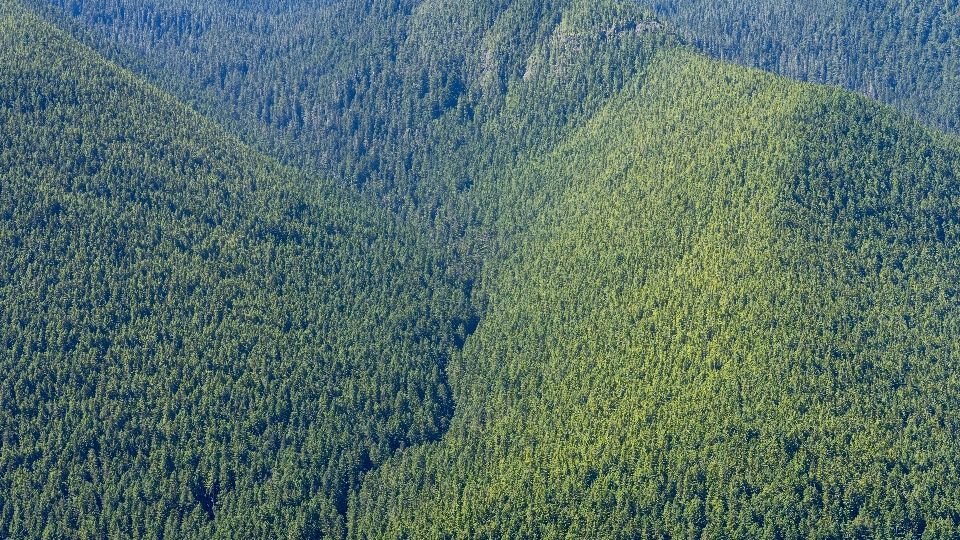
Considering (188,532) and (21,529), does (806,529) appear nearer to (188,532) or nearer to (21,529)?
(188,532)

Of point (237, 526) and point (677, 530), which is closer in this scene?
point (677, 530)

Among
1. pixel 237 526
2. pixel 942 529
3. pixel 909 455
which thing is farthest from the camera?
pixel 237 526

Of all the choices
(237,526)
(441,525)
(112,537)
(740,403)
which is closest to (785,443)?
(740,403)

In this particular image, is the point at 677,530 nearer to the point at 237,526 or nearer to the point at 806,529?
the point at 806,529

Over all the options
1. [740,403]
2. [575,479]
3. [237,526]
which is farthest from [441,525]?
[740,403]

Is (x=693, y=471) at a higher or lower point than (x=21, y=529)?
higher

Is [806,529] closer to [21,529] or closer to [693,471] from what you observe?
[693,471]

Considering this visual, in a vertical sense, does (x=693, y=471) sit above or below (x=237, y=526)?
above

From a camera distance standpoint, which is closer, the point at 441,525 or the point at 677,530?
the point at 677,530

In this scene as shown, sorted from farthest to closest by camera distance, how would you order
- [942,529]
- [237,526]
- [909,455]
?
1. [237,526]
2. [909,455]
3. [942,529]
